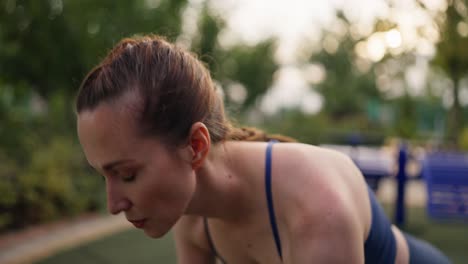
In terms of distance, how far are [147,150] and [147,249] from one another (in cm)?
334

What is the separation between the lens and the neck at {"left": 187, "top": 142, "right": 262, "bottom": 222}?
1.37 metres

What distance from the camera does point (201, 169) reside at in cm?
134

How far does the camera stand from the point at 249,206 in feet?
4.61

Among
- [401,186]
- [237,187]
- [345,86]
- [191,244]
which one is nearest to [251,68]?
[401,186]

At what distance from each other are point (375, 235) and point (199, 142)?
62 centimetres

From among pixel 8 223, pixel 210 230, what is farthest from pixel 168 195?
pixel 8 223

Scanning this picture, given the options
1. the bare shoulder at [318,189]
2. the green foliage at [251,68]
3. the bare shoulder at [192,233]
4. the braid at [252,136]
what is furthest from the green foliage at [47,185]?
the green foliage at [251,68]

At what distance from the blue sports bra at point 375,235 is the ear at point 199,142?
0.20 m

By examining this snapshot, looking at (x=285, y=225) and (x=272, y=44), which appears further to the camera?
(x=272, y=44)

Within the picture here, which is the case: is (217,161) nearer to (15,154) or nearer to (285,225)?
(285,225)

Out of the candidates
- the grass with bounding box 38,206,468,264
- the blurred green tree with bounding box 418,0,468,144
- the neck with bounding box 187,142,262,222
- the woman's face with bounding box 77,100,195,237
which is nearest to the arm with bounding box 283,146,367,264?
the neck with bounding box 187,142,262,222

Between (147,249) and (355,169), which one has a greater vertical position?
(355,169)

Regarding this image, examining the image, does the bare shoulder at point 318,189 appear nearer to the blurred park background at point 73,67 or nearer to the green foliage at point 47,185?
the blurred park background at point 73,67

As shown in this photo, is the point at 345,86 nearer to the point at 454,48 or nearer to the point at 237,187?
the point at 454,48
